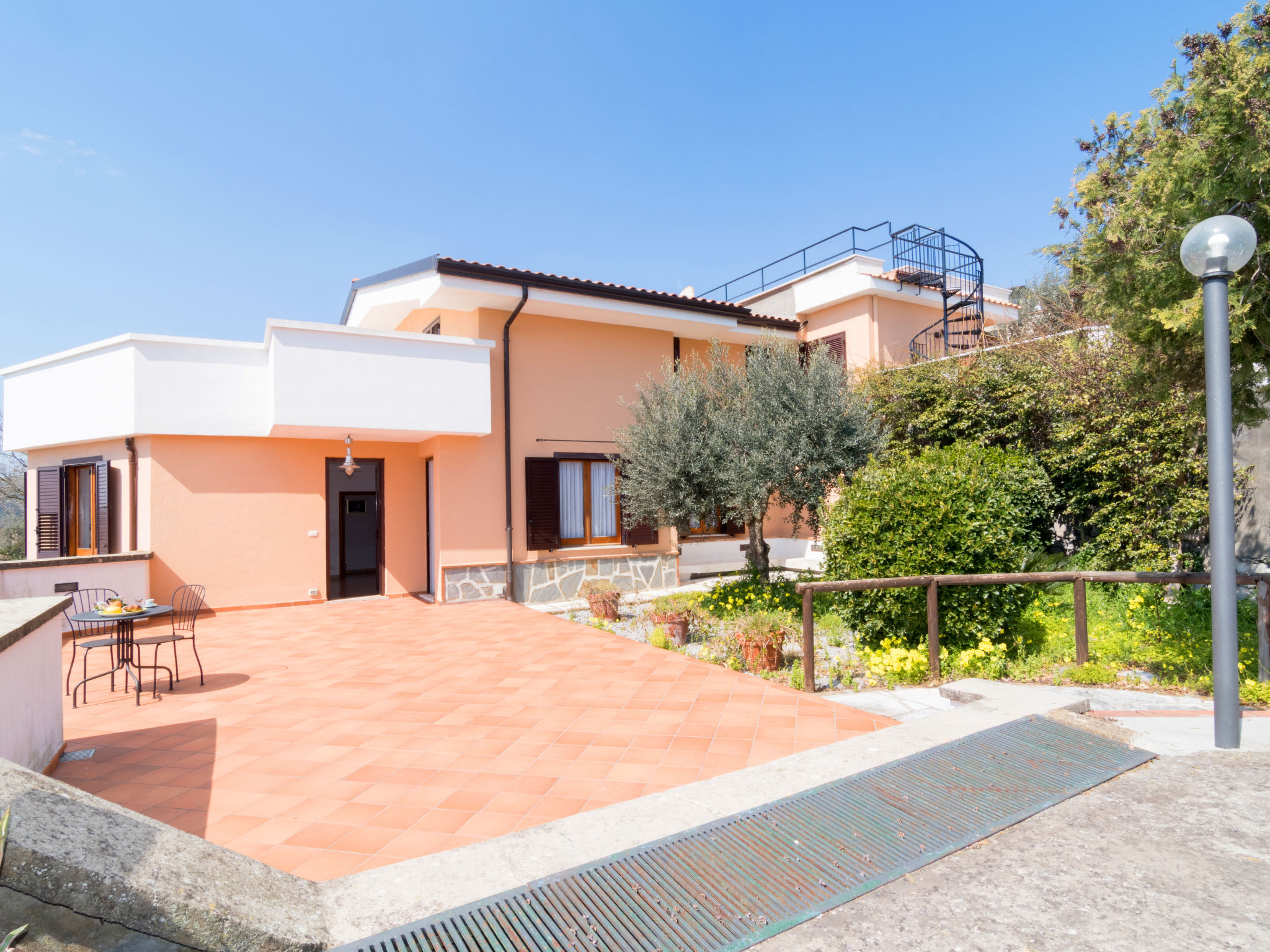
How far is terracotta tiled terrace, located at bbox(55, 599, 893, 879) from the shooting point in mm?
3422

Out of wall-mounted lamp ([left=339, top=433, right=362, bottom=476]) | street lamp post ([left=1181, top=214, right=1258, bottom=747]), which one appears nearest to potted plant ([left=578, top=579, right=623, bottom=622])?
wall-mounted lamp ([left=339, top=433, right=362, bottom=476])

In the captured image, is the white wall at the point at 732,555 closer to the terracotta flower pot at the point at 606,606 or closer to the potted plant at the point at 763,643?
the terracotta flower pot at the point at 606,606

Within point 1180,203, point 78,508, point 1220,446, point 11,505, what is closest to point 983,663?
point 1220,446

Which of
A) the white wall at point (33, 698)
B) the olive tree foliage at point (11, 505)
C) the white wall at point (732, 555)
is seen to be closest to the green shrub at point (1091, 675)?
the white wall at point (33, 698)

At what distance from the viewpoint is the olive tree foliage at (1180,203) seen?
12.6 feet

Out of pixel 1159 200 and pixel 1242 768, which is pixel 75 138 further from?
pixel 1242 768

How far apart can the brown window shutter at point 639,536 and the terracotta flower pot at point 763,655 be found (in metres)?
5.71

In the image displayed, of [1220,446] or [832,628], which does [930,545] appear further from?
[1220,446]

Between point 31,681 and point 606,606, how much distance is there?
244 inches

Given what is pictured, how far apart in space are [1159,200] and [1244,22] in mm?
994

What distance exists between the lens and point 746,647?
6.32m

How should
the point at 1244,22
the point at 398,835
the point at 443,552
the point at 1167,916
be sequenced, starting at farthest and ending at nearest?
the point at 443,552 → the point at 1244,22 → the point at 398,835 → the point at 1167,916

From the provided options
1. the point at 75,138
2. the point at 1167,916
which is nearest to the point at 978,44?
the point at 1167,916

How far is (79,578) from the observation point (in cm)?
907
